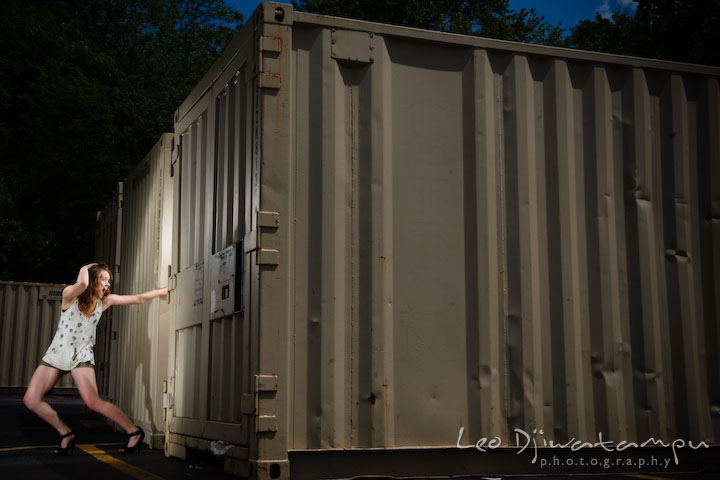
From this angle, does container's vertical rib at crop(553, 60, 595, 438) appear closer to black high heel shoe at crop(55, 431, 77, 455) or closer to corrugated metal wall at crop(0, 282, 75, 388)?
black high heel shoe at crop(55, 431, 77, 455)

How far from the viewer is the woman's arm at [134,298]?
7.63 m

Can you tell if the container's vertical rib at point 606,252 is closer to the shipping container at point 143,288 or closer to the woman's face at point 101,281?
the shipping container at point 143,288

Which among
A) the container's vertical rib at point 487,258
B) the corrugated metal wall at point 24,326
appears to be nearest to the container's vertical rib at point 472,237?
the container's vertical rib at point 487,258

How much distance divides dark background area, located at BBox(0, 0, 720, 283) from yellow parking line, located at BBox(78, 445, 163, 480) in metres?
20.5

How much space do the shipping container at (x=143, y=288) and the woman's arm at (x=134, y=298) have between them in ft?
0.36

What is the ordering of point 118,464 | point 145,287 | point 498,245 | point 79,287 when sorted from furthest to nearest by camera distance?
1. point 145,287
2. point 79,287
3. point 118,464
4. point 498,245

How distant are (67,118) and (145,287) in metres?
24.7

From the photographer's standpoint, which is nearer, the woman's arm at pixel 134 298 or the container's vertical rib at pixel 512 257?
the container's vertical rib at pixel 512 257

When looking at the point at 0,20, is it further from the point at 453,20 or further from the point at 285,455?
the point at 285,455

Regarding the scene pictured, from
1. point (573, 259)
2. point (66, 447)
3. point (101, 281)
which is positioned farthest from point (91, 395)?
point (573, 259)

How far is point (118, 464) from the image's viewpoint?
6.62m

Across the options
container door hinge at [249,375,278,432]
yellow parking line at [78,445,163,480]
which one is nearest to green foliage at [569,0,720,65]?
yellow parking line at [78,445,163,480]

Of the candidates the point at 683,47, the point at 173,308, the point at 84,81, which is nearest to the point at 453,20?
the point at 683,47

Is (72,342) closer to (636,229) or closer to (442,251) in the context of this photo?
(442,251)
